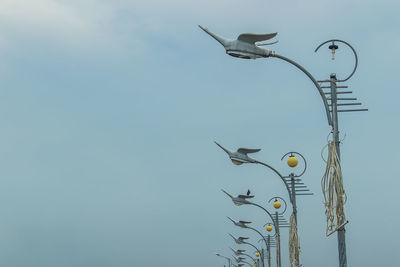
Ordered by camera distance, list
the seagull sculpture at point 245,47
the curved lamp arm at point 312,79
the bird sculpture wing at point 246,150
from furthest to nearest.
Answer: the bird sculpture wing at point 246,150 < the curved lamp arm at point 312,79 < the seagull sculpture at point 245,47

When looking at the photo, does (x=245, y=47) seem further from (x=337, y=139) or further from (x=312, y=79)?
(x=337, y=139)

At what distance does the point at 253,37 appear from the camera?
466 inches

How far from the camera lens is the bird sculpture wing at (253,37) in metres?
11.7

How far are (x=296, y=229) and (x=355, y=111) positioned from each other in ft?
29.2

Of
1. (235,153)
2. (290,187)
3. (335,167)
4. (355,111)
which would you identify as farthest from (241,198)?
(335,167)

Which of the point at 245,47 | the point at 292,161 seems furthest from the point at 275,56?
the point at 292,161

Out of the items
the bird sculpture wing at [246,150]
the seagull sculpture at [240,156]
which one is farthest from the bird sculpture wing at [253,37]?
the seagull sculpture at [240,156]

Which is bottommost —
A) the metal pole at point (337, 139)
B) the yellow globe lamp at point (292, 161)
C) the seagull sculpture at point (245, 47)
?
the metal pole at point (337, 139)

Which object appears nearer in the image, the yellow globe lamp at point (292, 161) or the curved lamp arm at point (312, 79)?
the curved lamp arm at point (312, 79)

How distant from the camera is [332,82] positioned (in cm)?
1269

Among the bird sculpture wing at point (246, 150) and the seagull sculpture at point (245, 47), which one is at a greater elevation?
the bird sculpture wing at point (246, 150)

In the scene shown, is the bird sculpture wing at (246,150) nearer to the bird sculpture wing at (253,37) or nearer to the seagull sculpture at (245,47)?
the seagull sculpture at (245,47)

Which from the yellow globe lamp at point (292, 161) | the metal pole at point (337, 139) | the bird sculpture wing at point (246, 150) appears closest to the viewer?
the metal pole at point (337, 139)

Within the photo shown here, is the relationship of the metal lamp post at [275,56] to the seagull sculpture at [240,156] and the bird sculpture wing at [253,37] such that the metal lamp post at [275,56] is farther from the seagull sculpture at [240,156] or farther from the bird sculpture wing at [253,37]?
the seagull sculpture at [240,156]
